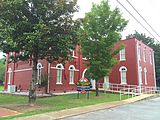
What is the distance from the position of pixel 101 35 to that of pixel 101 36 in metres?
0.13

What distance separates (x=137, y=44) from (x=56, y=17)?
18768 mm

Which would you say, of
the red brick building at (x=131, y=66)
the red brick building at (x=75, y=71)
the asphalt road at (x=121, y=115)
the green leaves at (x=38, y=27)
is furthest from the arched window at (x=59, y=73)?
the asphalt road at (x=121, y=115)

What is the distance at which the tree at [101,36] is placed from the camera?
2422 cm

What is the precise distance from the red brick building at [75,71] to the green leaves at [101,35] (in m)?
3.99

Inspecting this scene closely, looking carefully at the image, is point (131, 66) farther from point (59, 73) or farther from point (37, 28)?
point (37, 28)

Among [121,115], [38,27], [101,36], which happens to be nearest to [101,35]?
[101,36]

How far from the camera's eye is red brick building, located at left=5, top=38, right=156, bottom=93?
27156 mm

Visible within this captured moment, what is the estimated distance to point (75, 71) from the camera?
30.2 meters

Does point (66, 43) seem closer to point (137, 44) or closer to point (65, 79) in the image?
point (65, 79)

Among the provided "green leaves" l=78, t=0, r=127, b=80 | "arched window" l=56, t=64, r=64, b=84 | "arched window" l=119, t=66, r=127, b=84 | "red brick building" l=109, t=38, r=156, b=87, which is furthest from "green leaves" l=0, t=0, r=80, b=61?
"arched window" l=119, t=66, r=127, b=84

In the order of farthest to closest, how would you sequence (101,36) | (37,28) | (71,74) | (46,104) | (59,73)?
(71,74) → (59,73) → (101,36) → (46,104) → (37,28)

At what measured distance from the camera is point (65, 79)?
28.5 meters

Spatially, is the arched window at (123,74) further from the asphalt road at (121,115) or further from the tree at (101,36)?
the asphalt road at (121,115)

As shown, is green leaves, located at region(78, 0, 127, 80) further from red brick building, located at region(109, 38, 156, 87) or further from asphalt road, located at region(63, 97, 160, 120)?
asphalt road, located at region(63, 97, 160, 120)
